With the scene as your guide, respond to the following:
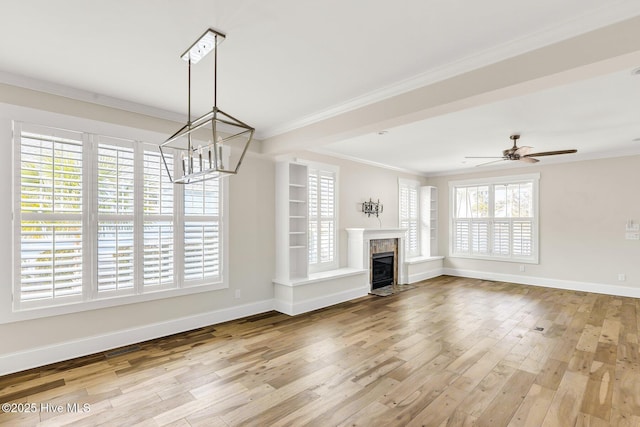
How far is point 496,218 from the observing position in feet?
24.8

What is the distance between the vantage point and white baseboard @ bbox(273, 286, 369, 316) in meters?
4.85

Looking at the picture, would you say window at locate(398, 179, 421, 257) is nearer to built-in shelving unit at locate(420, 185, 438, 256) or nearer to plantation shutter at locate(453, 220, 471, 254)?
built-in shelving unit at locate(420, 185, 438, 256)

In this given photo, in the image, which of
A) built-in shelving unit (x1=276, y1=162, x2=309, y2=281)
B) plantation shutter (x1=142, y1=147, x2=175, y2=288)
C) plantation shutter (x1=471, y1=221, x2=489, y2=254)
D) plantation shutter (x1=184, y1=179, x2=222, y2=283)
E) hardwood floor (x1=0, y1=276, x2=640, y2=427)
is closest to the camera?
hardwood floor (x1=0, y1=276, x2=640, y2=427)

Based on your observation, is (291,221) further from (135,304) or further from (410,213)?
(410,213)

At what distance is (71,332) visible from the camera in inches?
130

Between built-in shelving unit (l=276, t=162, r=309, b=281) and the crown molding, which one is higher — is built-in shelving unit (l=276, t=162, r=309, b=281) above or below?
below

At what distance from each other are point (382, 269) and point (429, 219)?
94.5 inches

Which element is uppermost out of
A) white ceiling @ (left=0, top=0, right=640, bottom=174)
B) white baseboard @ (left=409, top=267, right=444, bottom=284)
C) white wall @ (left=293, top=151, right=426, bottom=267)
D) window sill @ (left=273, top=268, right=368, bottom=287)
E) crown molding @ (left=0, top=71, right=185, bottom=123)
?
white ceiling @ (left=0, top=0, right=640, bottom=174)

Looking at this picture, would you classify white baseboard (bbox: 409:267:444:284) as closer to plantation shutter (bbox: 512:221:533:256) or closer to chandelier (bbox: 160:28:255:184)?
plantation shutter (bbox: 512:221:533:256)

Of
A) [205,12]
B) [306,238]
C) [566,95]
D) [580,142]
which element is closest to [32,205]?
[205,12]

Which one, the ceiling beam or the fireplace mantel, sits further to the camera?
the fireplace mantel

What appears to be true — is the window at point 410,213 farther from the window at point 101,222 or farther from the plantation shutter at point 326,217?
the window at point 101,222

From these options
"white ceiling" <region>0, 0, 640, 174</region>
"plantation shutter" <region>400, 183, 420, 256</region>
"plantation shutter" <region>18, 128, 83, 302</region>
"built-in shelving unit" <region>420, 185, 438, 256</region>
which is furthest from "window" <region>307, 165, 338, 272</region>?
"built-in shelving unit" <region>420, 185, 438, 256</region>

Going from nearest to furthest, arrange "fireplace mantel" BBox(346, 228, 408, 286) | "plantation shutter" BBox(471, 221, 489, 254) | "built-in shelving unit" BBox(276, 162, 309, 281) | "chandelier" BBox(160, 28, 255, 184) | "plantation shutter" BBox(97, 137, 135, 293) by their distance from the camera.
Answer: "chandelier" BBox(160, 28, 255, 184)
"plantation shutter" BBox(97, 137, 135, 293)
"built-in shelving unit" BBox(276, 162, 309, 281)
"fireplace mantel" BBox(346, 228, 408, 286)
"plantation shutter" BBox(471, 221, 489, 254)
